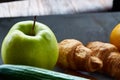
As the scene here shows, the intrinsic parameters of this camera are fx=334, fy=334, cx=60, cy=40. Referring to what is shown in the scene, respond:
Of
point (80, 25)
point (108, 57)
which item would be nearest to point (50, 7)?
point (80, 25)

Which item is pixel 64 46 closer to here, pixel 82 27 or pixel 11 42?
pixel 11 42

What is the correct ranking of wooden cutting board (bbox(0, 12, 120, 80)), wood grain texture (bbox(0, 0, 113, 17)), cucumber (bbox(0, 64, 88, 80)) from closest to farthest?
cucumber (bbox(0, 64, 88, 80)), wooden cutting board (bbox(0, 12, 120, 80)), wood grain texture (bbox(0, 0, 113, 17))

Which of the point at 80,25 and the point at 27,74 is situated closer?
the point at 27,74

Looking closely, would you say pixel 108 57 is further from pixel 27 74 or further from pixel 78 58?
pixel 27 74

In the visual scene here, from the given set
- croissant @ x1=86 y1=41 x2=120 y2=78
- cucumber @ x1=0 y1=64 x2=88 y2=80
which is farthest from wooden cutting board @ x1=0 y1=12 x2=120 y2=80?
cucumber @ x1=0 y1=64 x2=88 y2=80

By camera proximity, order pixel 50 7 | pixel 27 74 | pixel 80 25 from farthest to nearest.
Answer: pixel 50 7 < pixel 80 25 < pixel 27 74

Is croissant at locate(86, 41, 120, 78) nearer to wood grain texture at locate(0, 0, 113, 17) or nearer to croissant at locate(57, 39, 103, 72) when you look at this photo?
croissant at locate(57, 39, 103, 72)
